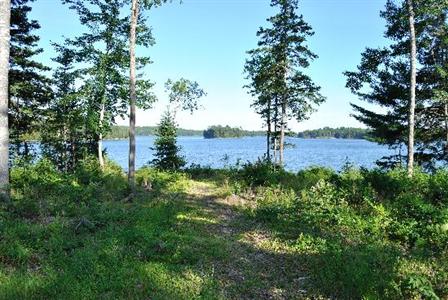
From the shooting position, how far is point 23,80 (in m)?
22.2

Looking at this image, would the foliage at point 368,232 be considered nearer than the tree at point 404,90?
Yes

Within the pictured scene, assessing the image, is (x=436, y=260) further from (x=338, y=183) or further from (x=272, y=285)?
(x=338, y=183)

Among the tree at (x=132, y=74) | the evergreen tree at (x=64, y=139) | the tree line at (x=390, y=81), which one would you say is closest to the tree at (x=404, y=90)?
the tree line at (x=390, y=81)

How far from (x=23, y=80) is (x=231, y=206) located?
16253 millimetres

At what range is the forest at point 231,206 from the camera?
21.6ft

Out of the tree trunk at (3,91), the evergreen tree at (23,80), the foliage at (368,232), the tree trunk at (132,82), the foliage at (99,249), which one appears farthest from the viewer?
the evergreen tree at (23,80)

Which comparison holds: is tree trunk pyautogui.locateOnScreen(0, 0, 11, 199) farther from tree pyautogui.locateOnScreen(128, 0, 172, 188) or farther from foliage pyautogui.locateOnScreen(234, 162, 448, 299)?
foliage pyautogui.locateOnScreen(234, 162, 448, 299)

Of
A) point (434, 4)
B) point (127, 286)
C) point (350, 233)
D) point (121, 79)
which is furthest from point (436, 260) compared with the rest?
point (121, 79)

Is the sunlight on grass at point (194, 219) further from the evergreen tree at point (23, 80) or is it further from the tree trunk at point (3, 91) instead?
the evergreen tree at point (23, 80)

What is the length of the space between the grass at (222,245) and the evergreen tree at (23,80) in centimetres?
931

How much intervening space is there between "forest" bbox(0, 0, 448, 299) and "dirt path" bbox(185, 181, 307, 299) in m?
0.04

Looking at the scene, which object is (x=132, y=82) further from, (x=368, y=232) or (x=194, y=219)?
(x=368, y=232)

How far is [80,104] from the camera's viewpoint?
82.7 ft

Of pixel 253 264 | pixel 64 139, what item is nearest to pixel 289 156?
pixel 64 139
